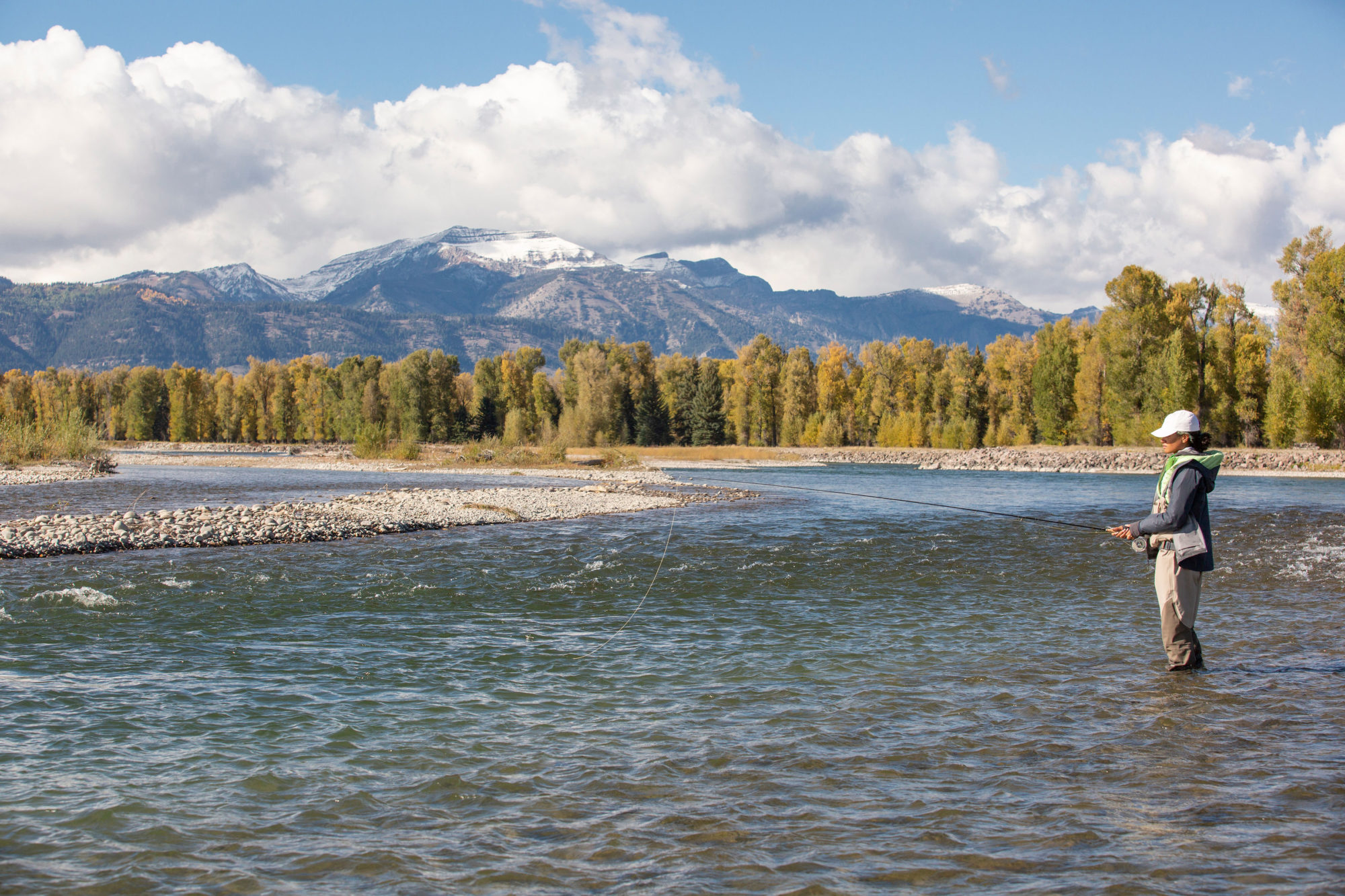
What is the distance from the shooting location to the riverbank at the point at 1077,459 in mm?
48812

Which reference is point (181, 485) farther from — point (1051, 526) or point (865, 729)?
point (865, 729)

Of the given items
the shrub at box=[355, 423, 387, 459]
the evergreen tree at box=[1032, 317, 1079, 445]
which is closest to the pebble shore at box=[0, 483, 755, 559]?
the shrub at box=[355, 423, 387, 459]

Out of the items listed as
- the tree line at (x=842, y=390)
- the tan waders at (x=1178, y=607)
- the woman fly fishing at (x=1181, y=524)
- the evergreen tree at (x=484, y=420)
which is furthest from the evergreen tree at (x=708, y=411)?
the woman fly fishing at (x=1181, y=524)

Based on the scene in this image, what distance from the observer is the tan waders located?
7.58 metres

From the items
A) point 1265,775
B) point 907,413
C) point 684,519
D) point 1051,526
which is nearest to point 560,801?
point 1265,775

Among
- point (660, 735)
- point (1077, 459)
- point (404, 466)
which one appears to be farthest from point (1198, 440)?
point (1077, 459)

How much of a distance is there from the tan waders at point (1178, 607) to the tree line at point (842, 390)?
47.1m

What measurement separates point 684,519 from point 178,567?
12443mm

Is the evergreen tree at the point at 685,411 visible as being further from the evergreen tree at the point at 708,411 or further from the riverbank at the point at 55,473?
the riverbank at the point at 55,473

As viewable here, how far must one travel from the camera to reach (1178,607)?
7.76 meters

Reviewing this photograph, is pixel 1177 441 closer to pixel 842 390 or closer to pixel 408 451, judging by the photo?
pixel 408 451

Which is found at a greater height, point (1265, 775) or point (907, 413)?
point (907, 413)

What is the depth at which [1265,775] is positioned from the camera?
5.94m

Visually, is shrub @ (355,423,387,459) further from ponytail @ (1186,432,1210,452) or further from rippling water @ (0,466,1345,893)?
ponytail @ (1186,432,1210,452)
